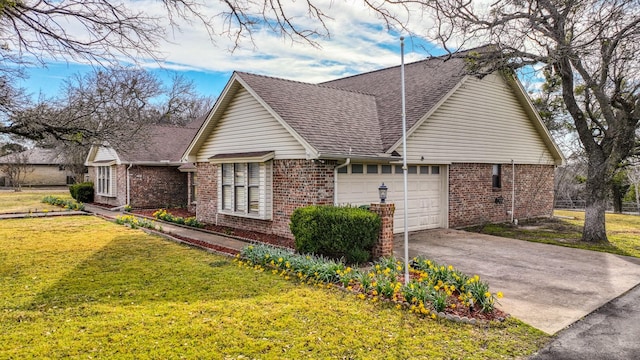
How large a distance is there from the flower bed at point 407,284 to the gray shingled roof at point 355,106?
10.4 feet

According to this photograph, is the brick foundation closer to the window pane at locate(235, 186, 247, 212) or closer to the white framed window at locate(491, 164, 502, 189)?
the window pane at locate(235, 186, 247, 212)

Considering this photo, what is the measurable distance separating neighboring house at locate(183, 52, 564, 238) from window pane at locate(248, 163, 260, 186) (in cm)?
3

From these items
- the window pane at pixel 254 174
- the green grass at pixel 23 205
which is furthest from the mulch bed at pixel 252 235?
the green grass at pixel 23 205

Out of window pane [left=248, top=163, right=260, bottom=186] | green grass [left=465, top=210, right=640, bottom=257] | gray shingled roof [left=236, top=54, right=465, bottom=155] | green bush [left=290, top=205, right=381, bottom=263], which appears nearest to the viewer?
green bush [left=290, top=205, right=381, bottom=263]

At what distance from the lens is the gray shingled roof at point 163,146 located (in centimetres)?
2070

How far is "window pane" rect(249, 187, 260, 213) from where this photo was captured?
41.2 feet

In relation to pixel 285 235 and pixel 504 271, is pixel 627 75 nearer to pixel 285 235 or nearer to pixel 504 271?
pixel 504 271

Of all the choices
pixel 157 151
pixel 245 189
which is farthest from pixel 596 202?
pixel 157 151

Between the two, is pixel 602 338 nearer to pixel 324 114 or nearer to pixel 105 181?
pixel 324 114

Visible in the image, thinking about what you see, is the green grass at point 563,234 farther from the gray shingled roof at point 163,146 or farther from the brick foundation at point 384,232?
the gray shingled roof at point 163,146

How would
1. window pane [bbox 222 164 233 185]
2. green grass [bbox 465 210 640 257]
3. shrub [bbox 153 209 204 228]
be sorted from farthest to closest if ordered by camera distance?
shrub [bbox 153 209 204 228] → window pane [bbox 222 164 233 185] → green grass [bbox 465 210 640 257]

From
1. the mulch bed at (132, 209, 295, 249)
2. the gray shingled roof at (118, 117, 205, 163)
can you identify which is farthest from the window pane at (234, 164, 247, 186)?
the gray shingled roof at (118, 117, 205, 163)

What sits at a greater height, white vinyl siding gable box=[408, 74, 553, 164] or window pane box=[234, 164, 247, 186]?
white vinyl siding gable box=[408, 74, 553, 164]

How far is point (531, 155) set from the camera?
17094mm
